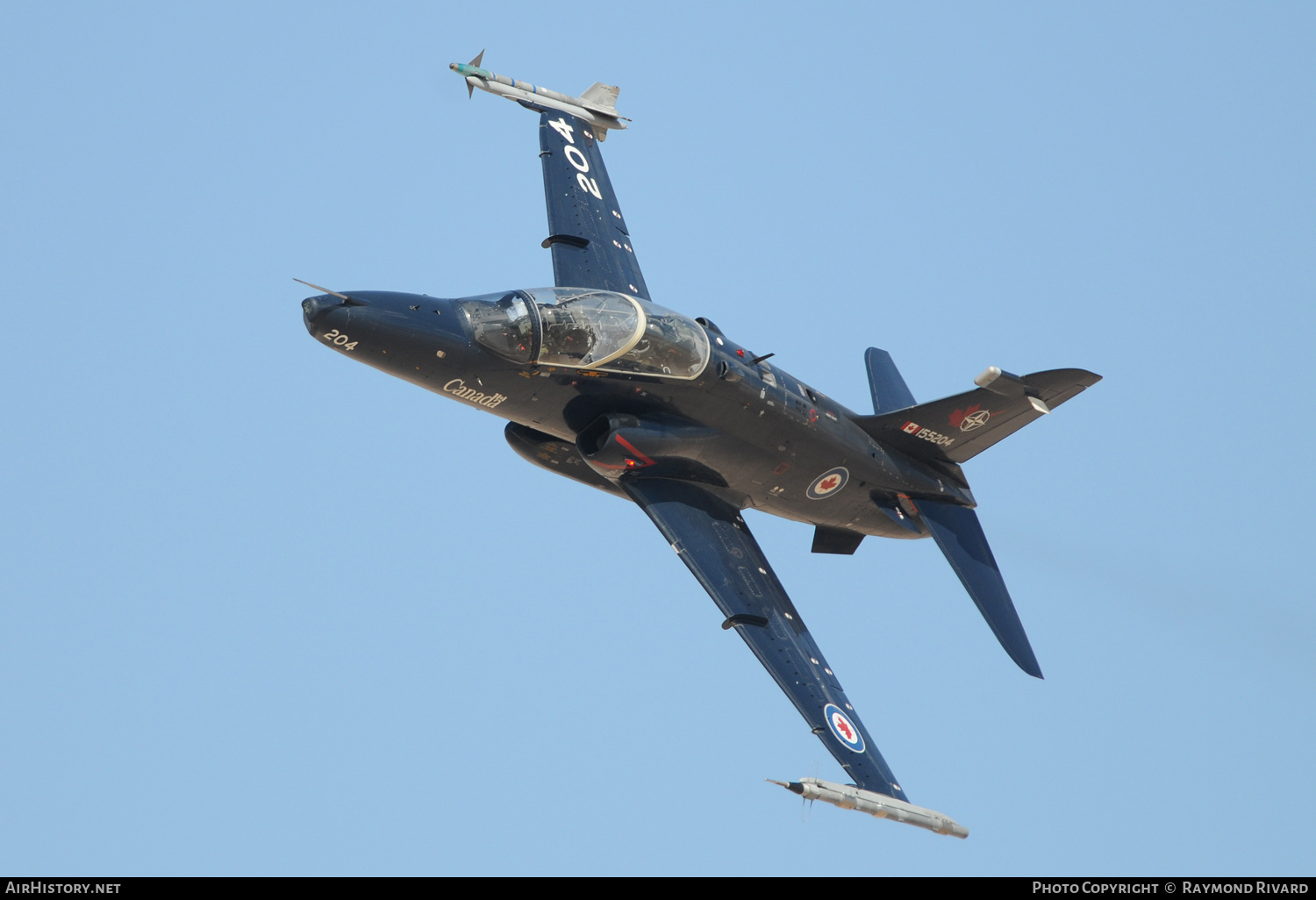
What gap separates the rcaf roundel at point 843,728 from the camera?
2898 centimetres

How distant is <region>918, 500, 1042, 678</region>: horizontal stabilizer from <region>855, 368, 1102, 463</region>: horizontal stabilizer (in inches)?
45.7

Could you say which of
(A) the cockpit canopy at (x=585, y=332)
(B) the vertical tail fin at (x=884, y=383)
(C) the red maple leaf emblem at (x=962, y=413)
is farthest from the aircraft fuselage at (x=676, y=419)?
(B) the vertical tail fin at (x=884, y=383)

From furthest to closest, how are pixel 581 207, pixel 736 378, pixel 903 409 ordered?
pixel 581 207 → pixel 903 409 → pixel 736 378

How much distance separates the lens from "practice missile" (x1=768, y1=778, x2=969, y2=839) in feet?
89.3

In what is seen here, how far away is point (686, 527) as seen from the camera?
30.4m

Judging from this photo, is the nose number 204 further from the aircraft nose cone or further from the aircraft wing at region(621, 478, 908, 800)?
the aircraft wing at region(621, 478, 908, 800)

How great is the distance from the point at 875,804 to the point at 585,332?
956 cm

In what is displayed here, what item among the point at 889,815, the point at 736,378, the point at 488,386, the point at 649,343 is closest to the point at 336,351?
the point at 488,386

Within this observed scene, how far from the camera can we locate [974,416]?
106 ft

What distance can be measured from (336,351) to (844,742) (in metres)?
11.2

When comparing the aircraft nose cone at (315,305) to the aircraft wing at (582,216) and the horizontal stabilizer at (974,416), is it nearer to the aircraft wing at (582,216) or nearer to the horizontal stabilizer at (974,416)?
the aircraft wing at (582,216)

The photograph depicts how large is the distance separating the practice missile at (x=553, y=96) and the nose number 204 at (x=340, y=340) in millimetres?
9995
